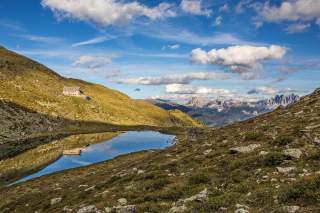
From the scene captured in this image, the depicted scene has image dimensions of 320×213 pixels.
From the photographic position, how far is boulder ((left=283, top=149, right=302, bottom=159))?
75.7 feet

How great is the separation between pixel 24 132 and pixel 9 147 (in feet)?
111

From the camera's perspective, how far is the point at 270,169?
71.3 ft

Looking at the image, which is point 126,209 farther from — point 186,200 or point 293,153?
point 293,153

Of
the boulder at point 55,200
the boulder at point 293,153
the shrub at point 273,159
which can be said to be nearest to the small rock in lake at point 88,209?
the boulder at point 55,200

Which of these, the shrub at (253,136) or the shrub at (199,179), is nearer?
the shrub at (199,179)

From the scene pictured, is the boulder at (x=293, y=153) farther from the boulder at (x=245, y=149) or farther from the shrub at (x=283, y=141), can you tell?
the boulder at (x=245, y=149)

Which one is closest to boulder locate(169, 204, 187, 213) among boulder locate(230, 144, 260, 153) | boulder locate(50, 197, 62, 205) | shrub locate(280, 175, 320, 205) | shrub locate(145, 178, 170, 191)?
shrub locate(280, 175, 320, 205)

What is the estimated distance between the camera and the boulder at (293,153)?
23.1 m

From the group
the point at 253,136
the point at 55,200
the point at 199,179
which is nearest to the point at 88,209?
the point at 199,179

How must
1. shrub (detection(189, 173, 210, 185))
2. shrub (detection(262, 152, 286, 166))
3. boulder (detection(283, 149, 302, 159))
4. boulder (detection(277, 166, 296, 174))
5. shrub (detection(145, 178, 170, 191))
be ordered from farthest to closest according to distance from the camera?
shrub (detection(145, 178, 170, 191)) → boulder (detection(283, 149, 302, 159)) → shrub (detection(262, 152, 286, 166)) → shrub (detection(189, 173, 210, 185)) → boulder (detection(277, 166, 296, 174))

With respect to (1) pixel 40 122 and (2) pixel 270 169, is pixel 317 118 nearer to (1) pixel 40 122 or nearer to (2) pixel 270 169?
(2) pixel 270 169

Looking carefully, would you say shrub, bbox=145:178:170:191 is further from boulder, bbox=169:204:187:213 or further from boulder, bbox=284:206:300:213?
boulder, bbox=284:206:300:213

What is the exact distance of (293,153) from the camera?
76.8ft

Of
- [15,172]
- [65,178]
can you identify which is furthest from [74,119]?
[65,178]
